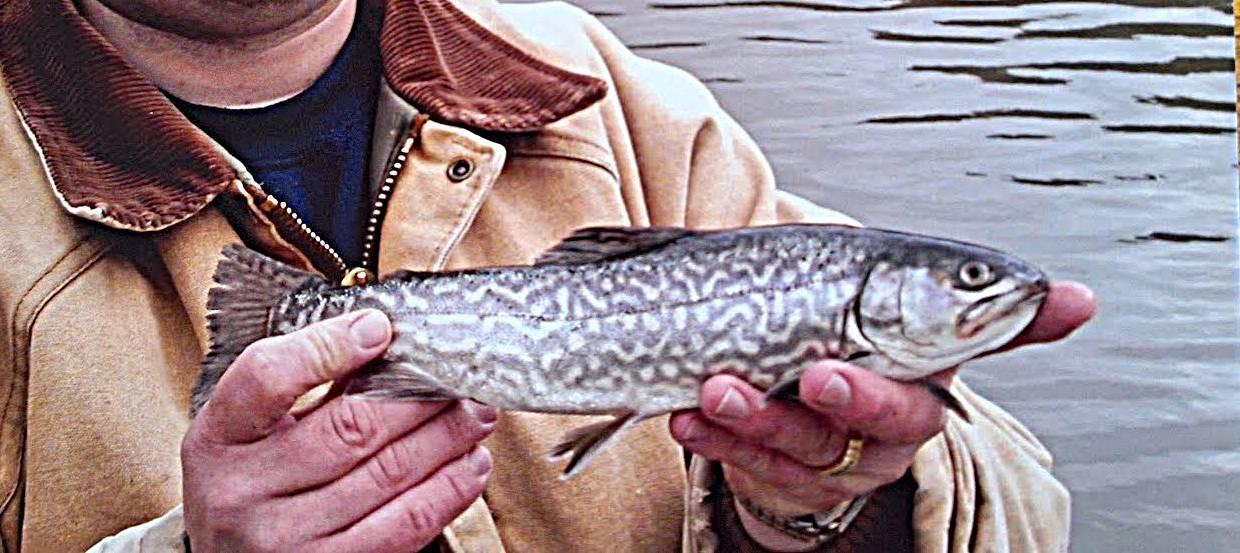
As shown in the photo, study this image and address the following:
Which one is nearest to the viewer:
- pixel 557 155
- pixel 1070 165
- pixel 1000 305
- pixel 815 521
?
pixel 1000 305

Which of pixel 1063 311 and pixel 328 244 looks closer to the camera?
pixel 1063 311

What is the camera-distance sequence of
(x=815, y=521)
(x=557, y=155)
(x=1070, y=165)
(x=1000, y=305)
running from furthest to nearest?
1. (x=1070, y=165)
2. (x=557, y=155)
3. (x=815, y=521)
4. (x=1000, y=305)

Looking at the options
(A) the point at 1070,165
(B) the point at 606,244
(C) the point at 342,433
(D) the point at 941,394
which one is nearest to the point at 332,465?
(C) the point at 342,433

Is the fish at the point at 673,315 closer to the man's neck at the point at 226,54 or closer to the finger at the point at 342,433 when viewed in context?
the finger at the point at 342,433

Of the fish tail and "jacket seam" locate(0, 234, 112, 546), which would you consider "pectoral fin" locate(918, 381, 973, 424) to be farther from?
"jacket seam" locate(0, 234, 112, 546)

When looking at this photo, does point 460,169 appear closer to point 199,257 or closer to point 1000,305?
point 199,257

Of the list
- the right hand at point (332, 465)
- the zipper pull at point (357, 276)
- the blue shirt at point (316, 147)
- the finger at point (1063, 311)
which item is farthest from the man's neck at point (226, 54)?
the finger at point (1063, 311)

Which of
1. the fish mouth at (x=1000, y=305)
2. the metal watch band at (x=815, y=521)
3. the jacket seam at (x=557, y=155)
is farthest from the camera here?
the jacket seam at (x=557, y=155)

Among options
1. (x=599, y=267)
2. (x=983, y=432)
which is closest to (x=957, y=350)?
(x=599, y=267)
